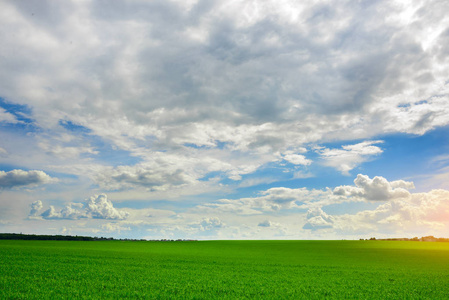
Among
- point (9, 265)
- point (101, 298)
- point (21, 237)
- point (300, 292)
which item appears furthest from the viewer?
point (21, 237)

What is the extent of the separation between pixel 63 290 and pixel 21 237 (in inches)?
5183

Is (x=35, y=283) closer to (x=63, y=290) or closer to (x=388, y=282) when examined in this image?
(x=63, y=290)

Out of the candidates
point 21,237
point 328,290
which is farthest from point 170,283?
point 21,237

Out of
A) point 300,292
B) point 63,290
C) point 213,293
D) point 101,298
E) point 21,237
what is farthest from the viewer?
point 21,237

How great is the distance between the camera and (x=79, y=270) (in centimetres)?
2608

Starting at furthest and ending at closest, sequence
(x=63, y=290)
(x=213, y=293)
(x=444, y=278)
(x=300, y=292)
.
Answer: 1. (x=444, y=278)
2. (x=300, y=292)
3. (x=213, y=293)
4. (x=63, y=290)

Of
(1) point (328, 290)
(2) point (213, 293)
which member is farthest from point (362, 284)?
(2) point (213, 293)

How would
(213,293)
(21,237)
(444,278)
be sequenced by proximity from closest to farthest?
1. (213,293)
2. (444,278)
3. (21,237)

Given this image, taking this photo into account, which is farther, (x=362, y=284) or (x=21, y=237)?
(x=21, y=237)

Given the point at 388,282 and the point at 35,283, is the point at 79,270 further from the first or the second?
the point at 388,282

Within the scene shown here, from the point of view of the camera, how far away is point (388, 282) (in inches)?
1047

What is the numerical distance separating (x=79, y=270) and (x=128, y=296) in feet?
37.1

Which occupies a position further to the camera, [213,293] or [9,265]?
[9,265]

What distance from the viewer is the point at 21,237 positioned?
122250mm
